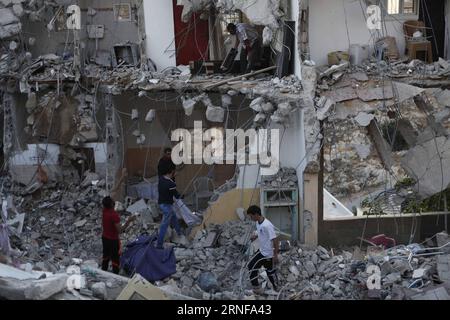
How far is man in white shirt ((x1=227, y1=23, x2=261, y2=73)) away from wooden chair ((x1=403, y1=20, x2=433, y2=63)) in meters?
3.34

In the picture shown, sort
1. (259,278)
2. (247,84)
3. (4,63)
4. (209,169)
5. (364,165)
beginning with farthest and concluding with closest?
(364,165) → (209,169) → (4,63) → (247,84) → (259,278)

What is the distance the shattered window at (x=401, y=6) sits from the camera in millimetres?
15922

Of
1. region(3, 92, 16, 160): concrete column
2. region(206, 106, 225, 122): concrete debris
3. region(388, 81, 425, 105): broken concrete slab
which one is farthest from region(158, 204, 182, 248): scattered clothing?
region(3, 92, 16, 160): concrete column

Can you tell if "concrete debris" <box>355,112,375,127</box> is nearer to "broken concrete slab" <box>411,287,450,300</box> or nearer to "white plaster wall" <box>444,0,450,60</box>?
"white plaster wall" <box>444,0,450,60</box>

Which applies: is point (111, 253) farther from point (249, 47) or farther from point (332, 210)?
point (249, 47)

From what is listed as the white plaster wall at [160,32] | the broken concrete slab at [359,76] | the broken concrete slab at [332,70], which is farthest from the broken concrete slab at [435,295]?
the white plaster wall at [160,32]

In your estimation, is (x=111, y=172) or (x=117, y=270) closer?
(x=117, y=270)

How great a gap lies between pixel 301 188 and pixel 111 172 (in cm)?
505

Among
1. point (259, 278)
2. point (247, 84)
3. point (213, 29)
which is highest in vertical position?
point (213, 29)

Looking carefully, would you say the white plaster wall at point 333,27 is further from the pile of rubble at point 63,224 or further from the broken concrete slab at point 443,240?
the pile of rubble at point 63,224

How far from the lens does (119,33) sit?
17406mm

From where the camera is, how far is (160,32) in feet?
55.1
